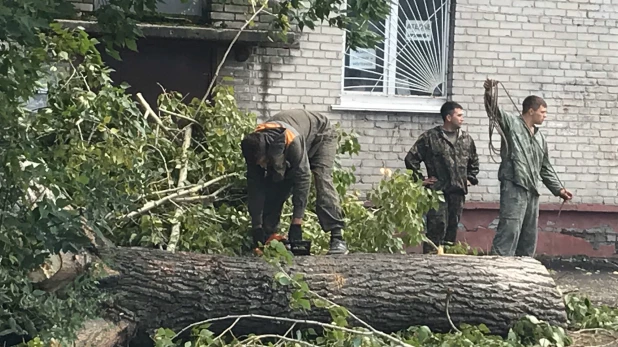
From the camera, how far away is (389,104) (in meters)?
8.47

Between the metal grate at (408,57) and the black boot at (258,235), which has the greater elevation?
the metal grate at (408,57)

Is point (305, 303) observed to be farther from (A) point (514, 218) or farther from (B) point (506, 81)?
(B) point (506, 81)

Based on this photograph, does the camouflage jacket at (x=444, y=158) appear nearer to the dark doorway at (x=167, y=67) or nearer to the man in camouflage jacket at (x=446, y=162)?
the man in camouflage jacket at (x=446, y=162)

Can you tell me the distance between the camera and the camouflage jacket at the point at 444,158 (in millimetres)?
7098

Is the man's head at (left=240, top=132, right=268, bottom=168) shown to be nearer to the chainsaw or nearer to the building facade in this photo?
the chainsaw

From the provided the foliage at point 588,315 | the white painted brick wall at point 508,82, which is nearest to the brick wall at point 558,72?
the white painted brick wall at point 508,82

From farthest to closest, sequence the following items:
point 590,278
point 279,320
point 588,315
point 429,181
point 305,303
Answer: point 590,278 < point 429,181 < point 588,315 < point 279,320 < point 305,303

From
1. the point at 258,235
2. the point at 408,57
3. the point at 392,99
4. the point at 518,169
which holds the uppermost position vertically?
the point at 408,57

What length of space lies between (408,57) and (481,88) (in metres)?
0.79

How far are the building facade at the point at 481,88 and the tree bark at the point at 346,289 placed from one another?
10.9ft

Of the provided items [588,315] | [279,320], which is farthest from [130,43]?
[588,315]

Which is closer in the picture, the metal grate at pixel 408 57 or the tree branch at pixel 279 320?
the tree branch at pixel 279 320

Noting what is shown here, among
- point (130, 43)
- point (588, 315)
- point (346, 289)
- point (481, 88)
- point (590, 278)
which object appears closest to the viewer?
point (130, 43)

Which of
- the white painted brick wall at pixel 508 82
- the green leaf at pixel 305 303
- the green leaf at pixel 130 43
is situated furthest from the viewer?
the white painted brick wall at pixel 508 82
